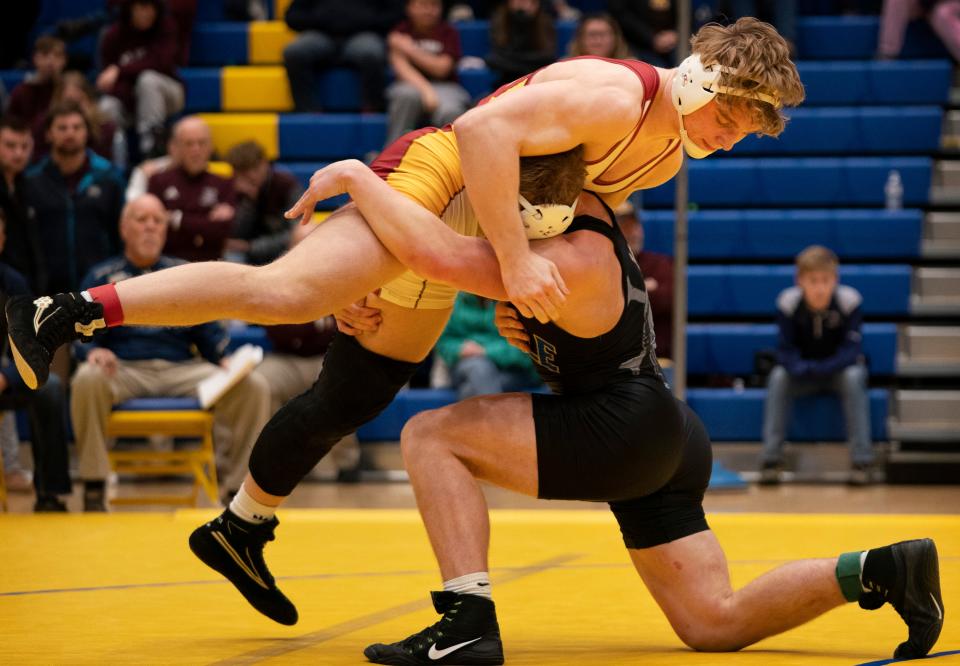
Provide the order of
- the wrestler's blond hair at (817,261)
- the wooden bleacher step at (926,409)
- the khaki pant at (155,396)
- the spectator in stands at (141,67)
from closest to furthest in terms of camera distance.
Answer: the khaki pant at (155,396) < the wrestler's blond hair at (817,261) < the wooden bleacher step at (926,409) < the spectator in stands at (141,67)

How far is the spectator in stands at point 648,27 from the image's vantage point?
8.41 m

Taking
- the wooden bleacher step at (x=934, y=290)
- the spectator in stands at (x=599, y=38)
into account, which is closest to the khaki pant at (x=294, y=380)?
the spectator in stands at (x=599, y=38)

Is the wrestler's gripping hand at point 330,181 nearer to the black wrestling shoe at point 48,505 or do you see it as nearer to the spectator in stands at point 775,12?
the black wrestling shoe at point 48,505

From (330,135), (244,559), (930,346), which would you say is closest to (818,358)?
(930,346)

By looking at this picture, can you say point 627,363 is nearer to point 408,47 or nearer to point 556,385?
point 556,385

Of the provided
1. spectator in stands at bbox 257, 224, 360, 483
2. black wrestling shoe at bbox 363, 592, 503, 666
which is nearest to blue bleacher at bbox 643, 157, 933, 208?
spectator in stands at bbox 257, 224, 360, 483

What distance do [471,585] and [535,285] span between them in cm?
60

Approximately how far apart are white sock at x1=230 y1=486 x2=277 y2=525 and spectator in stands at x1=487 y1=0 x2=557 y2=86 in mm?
5233

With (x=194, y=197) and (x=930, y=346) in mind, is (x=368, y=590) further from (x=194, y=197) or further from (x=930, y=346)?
(x=930, y=346)

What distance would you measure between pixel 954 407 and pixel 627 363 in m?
4.53

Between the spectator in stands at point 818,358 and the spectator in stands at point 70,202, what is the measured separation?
3185mm

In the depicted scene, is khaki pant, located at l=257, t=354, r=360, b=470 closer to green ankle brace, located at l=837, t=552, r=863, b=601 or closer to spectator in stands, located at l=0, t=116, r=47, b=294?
spectator in stands, located at l=0, t=116, r=47, b=294

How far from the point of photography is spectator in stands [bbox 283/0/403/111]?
8562mm

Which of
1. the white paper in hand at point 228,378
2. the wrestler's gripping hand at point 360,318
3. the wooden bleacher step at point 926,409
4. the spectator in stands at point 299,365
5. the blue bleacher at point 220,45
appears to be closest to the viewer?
the wrestler's gripping hand at point 360,318
